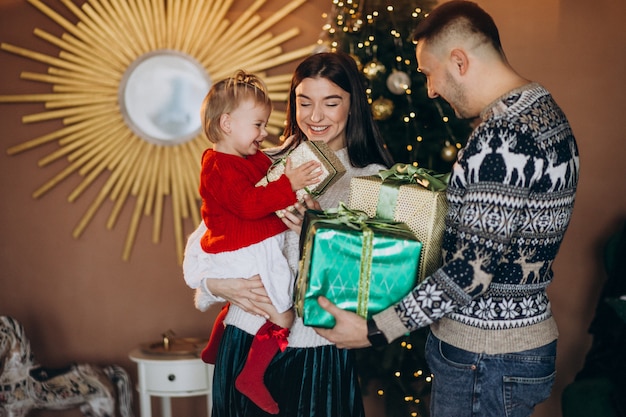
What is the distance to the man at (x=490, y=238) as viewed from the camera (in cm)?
152

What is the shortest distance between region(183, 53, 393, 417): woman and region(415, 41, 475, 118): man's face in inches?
21.0

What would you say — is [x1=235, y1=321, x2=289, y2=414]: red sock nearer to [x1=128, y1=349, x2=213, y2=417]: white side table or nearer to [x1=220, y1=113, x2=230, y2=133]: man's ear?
[x1=220, y1=113, x2=230, y2=133]: man's ear

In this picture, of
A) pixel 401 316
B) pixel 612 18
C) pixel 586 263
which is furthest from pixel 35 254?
pixel 612 18

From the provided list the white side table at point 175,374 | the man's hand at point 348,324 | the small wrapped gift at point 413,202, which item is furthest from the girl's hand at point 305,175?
the white side table at point 175,374

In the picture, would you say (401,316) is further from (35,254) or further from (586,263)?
(35,254)

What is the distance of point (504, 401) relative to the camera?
5.39 feet

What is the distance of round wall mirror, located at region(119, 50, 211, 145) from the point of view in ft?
11.6

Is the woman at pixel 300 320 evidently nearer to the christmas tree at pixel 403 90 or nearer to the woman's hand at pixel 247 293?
the woman's hand at pixel 247 293

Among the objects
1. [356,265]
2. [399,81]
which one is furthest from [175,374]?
[356,265]

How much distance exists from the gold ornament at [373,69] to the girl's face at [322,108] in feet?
2.27

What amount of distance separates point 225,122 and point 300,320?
25.3 inches

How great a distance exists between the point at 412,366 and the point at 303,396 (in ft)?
3.46

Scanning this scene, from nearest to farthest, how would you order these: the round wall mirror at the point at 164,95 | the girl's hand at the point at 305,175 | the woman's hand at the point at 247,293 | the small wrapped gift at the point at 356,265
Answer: the small wrapped gift at the point at 356,265 → the girl's hand at the point at 305,175 → the woman's hand at the point at 247,293 → the round wall mirror at the point at 164,95

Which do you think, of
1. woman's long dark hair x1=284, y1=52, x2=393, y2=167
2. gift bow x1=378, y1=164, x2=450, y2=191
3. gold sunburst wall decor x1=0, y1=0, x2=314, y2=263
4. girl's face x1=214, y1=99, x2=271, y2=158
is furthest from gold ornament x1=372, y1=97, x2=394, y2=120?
gift bow x1=378, y1=164, x2=450, y2=191
